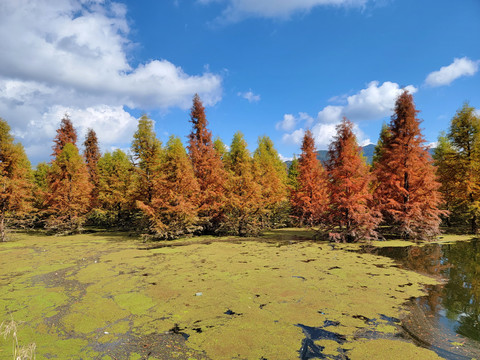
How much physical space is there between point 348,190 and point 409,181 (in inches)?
190

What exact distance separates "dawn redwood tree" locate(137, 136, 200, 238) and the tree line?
79 mm

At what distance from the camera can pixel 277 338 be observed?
5.01m

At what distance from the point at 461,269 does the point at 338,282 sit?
5.46 meters

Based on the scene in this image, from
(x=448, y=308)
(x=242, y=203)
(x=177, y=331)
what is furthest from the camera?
(x=242, y=203)

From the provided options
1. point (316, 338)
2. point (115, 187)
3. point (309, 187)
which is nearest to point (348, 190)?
point (309, 187)

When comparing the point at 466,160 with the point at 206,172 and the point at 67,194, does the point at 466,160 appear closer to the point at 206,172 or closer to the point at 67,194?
the point at 206,172

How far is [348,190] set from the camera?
16.7 metres

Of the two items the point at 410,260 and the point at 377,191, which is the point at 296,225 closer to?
the point at 377,191

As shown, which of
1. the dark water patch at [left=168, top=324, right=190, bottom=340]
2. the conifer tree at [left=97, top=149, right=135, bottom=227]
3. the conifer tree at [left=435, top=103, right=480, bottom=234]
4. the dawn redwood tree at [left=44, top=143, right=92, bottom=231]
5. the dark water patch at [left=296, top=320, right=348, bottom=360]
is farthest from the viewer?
the conifer tree at [left=97, top=149, right=135, bottom=227]

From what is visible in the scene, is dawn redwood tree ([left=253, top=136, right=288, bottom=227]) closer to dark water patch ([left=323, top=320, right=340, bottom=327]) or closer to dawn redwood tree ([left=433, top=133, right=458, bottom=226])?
dawn redwood tree ([left=433, top=133, right=458, bottom=226])

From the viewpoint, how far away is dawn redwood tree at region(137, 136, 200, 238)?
18.7 meters

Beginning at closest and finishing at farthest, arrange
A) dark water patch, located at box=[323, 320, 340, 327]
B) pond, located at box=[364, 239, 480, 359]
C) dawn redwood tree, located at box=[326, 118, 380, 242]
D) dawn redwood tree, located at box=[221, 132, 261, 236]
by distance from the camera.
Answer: pond, located at box=[364, 239, 480, 359]
dark water patch, located at box=[323, 320, 340, 327]
dawn redwood tree, located at box=[326, 118, 380, 242]
dawn redwood tree, located at box=[221, 132, 261, 236]

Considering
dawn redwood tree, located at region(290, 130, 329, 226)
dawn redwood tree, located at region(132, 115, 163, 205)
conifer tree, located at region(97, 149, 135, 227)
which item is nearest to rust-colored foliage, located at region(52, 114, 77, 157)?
conifer tree, located at region(97, 149, 135, 227)

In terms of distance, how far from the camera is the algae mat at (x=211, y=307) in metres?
4.73
